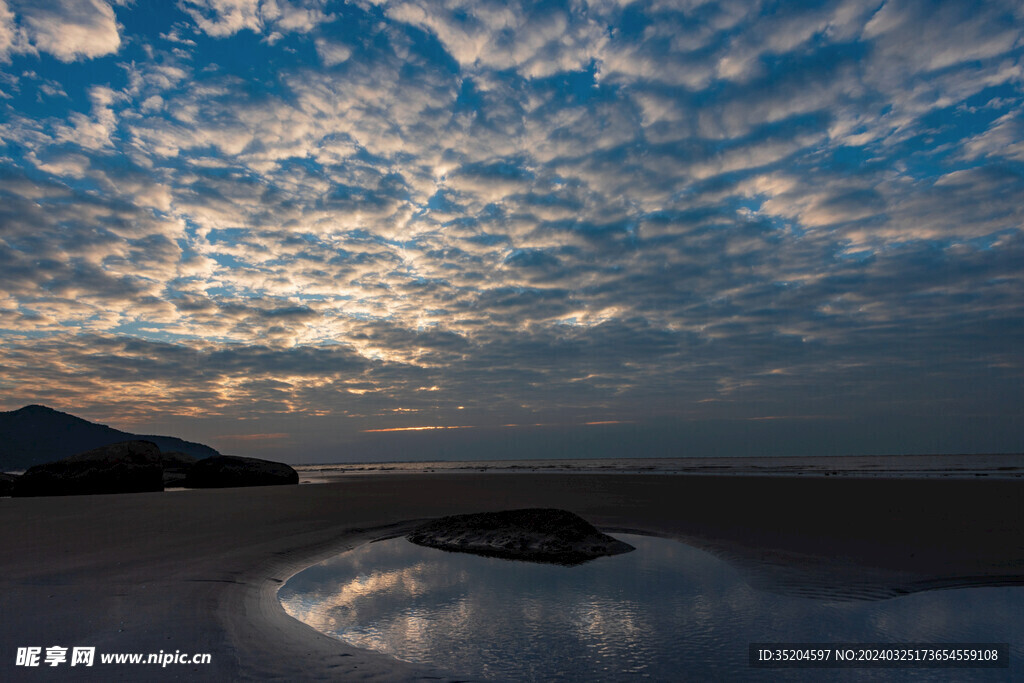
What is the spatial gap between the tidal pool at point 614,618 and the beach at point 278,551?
1.42 ft

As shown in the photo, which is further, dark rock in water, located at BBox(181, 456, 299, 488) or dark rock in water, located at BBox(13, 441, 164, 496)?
dark rock in water, located at BBox(181, 456, 299, 488)

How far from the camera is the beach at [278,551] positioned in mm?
4535

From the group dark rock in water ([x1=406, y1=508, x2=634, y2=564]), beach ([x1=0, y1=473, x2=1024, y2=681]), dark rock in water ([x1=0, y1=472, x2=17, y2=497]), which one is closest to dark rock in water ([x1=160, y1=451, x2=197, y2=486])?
dark rock in water ([x1=0, y1=472, x2=17, y2=497])

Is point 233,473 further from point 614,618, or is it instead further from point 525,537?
point 614,618

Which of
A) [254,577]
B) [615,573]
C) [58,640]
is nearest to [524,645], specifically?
[615,573]

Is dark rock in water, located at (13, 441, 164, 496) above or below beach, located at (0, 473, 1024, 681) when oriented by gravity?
above

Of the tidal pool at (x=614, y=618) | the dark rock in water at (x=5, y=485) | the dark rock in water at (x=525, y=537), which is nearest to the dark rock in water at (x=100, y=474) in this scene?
the dark rock in water at (x=5, y=485)

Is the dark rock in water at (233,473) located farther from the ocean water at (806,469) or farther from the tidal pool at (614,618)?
the tidal pool at (614,618)

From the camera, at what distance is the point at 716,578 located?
7070mm

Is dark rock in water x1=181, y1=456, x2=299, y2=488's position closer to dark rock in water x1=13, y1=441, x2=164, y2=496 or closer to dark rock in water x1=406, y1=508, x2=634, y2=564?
dark rock in water x1=13, y1=441, x2=164, y2=496

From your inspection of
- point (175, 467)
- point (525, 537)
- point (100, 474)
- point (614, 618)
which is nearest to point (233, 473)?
point (100, 474)

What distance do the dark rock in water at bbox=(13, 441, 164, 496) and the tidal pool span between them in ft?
75.8

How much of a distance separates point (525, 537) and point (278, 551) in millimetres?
4407

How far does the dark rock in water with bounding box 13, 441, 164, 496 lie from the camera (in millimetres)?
23234
